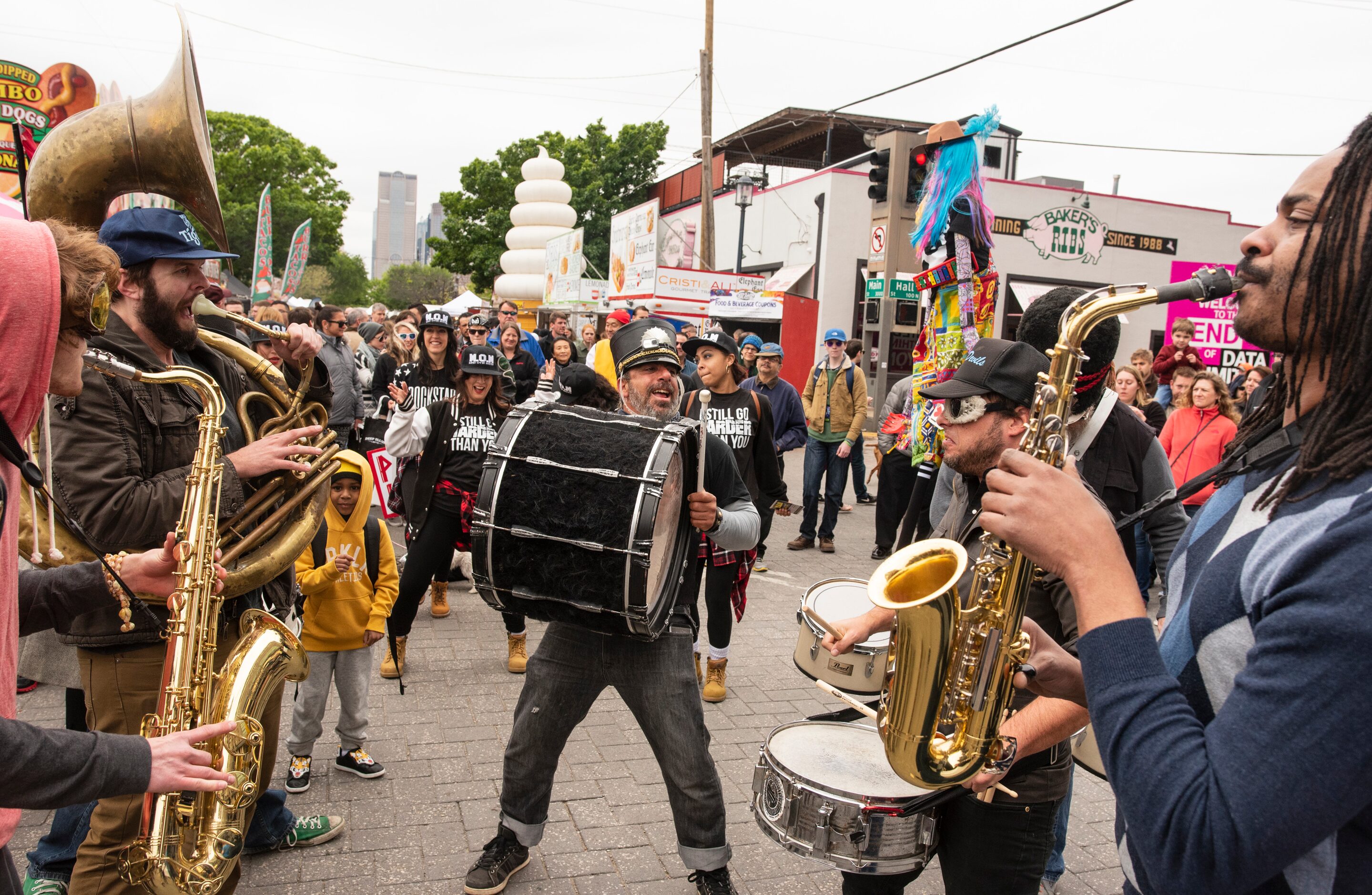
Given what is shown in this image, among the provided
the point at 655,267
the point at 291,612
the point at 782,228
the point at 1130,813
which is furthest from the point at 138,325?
the point at 782,228

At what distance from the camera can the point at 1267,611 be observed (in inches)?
44.3

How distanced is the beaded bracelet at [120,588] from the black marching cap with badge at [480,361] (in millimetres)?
3386

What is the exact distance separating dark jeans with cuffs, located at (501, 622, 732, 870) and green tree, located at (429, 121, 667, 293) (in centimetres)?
3530

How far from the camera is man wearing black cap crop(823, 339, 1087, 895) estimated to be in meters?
2.15

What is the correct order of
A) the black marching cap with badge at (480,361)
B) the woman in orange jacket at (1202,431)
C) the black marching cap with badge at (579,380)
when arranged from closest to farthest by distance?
the black marching cap with badge at (579,380) < the black marching cap with badge at (480,361) < the woman in orange jacket at (1202,431)

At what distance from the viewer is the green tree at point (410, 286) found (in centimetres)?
7462

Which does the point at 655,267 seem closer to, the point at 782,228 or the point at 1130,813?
the point at 782,228

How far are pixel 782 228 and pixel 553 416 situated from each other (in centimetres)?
2188

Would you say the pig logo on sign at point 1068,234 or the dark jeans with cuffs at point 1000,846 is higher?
the pig logo on sign at point 1068,234

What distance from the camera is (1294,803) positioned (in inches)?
40.9

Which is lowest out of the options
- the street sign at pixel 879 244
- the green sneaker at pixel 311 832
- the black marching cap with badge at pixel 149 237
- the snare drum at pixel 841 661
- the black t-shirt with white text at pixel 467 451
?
the green sneaker at pixel 311 832

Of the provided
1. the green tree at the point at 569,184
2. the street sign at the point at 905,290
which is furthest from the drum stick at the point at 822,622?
the green tree at the point at 569,184

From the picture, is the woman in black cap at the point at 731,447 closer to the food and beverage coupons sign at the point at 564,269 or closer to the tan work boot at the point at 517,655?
the tan work boot at the point at 517,655

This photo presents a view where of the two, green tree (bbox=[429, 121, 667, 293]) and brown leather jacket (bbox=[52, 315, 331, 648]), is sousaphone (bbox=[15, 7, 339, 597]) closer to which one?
brown leather jacket (bbox=[52, 315, 331, 648])
